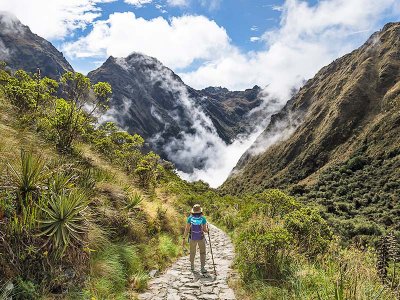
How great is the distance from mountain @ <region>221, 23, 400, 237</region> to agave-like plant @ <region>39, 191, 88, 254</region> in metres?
65.5

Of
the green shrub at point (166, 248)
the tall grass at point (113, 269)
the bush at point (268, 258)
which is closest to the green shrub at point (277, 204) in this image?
the green shrub at point (166, 248)

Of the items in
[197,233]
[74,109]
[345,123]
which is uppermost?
[345,123]

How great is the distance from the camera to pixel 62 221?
606 cm

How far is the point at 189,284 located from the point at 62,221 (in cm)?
454

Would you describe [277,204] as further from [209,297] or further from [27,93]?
[27,93]

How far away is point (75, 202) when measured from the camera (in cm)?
639

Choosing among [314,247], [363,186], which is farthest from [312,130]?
[314,247]

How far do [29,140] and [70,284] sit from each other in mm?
5047

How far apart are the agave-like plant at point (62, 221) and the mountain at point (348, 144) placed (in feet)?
215

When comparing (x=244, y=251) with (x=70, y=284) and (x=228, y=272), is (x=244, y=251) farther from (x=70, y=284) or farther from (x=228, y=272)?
(x=70, y=284)

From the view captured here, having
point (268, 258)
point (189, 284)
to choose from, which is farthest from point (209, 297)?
point (268, 258)

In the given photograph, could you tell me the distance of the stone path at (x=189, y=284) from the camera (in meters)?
8.24

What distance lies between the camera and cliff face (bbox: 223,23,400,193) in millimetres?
121344

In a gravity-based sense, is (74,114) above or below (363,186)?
below
